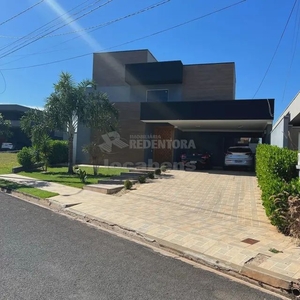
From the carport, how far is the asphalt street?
463 inches

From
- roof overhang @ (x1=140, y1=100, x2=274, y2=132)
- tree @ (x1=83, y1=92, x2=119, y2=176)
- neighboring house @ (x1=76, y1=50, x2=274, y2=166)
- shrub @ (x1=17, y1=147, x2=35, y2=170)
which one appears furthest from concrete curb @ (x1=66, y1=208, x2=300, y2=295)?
shrub @ (x1=17, y1=147, x2=35, y2=170)

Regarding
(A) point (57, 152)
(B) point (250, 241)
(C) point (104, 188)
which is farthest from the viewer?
(A) point (57, 152)

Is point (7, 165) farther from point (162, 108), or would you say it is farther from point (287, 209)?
point (287, 209)

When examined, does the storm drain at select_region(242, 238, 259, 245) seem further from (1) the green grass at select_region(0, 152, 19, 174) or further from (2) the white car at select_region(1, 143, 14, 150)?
(2) the white car at select_region(1, 143, 14, 150)

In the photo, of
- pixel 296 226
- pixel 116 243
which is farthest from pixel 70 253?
pixel 296 226

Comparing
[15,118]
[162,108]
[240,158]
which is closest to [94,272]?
[162,108]

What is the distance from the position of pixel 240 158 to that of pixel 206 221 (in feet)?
41.6

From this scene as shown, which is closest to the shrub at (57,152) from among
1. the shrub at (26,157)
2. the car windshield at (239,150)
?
the shrub at (26,157)

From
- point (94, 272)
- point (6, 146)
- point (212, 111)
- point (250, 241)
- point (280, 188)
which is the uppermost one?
point (212, 111)

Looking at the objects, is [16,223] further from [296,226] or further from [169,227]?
[296,226]

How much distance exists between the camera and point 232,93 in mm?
20125

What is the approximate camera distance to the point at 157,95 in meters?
21.7

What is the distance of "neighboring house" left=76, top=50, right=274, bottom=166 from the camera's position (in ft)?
58.5

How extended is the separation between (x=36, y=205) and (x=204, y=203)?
4.91 m
